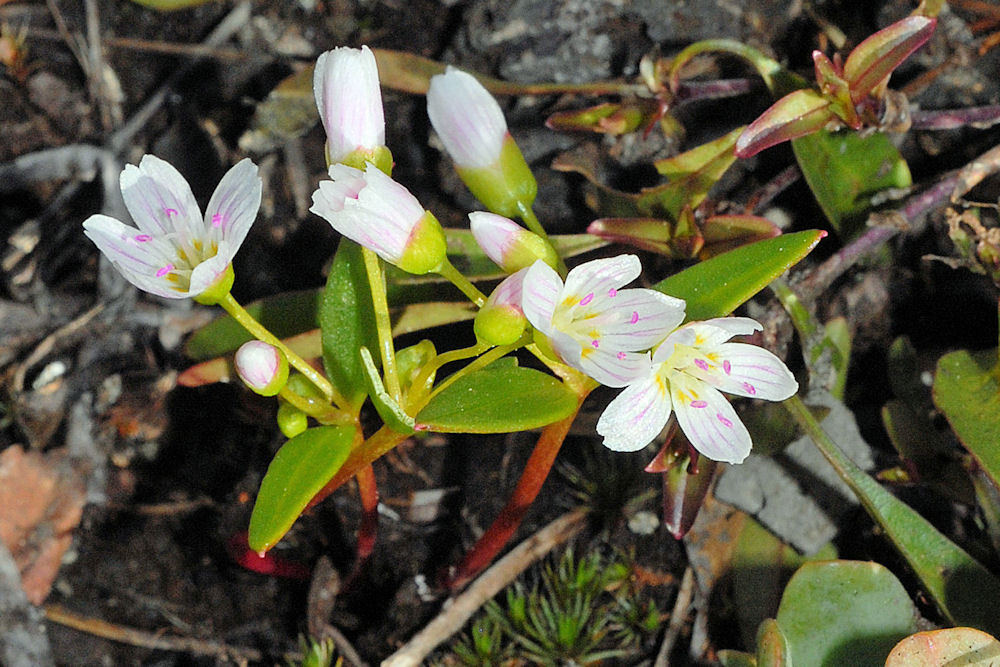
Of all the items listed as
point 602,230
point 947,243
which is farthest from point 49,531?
point 947,243

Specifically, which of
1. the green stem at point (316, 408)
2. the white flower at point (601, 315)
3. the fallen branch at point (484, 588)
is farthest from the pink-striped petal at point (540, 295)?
the fallen branch at point (484, 588)

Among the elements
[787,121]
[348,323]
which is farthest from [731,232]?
[348,323]

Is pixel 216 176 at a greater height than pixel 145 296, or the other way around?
pixel 216 176

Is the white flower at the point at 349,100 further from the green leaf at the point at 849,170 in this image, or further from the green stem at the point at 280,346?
the green leaf at the point at 849,170

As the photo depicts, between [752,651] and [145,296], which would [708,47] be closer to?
[752,651]

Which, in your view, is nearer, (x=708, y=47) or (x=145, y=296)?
(x=708, y=47)

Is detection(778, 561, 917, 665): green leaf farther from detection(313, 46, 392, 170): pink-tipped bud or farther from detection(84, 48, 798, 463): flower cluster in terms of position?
detection(313, 46, 392, 170): pink-tipped bud
